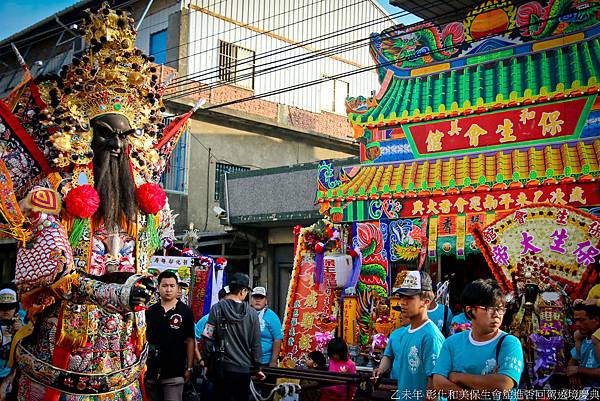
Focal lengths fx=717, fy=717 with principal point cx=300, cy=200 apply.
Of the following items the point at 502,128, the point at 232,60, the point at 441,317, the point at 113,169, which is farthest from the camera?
the point at 232,60

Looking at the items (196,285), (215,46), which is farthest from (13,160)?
(215,46)

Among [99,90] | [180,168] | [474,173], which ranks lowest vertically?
[99,90]

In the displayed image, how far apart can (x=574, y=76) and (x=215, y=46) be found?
10.7 metres

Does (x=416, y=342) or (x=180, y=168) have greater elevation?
(x=180, y=168)

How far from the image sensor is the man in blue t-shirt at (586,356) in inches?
242

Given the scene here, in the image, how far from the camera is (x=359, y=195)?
10.5 m

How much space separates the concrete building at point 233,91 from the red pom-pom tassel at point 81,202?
9294 millimetres

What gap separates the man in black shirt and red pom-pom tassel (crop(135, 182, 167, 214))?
1.93 meters

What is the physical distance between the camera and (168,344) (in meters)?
6.61

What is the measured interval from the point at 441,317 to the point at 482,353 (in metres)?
4.00

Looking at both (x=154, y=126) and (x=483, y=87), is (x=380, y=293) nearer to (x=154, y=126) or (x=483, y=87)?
(x=483, y=87)

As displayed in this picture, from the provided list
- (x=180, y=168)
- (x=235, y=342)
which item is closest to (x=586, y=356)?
(x=235, y=342)

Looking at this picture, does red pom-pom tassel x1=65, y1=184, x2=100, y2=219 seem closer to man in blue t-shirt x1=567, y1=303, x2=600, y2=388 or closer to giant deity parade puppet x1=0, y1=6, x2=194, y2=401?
giant deity parade puppet x1=0, y1=6, x2=194, y2=401

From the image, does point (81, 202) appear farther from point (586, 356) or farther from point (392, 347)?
point (586, 356)
